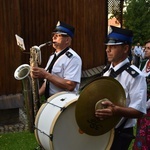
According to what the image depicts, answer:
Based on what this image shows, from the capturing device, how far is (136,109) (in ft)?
8.87

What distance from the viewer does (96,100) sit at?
2518 millimetres

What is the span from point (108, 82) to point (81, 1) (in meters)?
7.20

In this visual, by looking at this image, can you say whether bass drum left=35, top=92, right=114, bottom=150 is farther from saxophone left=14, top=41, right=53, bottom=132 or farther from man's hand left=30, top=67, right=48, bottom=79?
saxophone left=14, top=41, right=53, bottom=132

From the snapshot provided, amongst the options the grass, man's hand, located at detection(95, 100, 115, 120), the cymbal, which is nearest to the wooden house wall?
the grass

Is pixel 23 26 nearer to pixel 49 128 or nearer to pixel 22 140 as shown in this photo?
pixel 22 140

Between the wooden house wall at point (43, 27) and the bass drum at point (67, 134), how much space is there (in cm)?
320

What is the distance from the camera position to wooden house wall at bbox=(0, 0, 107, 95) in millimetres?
6461

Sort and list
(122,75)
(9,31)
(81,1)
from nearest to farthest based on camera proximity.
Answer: (122,75) < (9,31) < (81,1)

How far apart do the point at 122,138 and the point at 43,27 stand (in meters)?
6.01

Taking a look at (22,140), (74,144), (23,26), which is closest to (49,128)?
(74,144)

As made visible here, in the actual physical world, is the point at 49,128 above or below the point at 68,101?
below

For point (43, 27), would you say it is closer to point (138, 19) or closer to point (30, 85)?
point (30, 85)

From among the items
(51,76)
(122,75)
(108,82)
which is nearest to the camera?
(108,82)

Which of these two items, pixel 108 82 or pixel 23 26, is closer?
pixel 108 82
